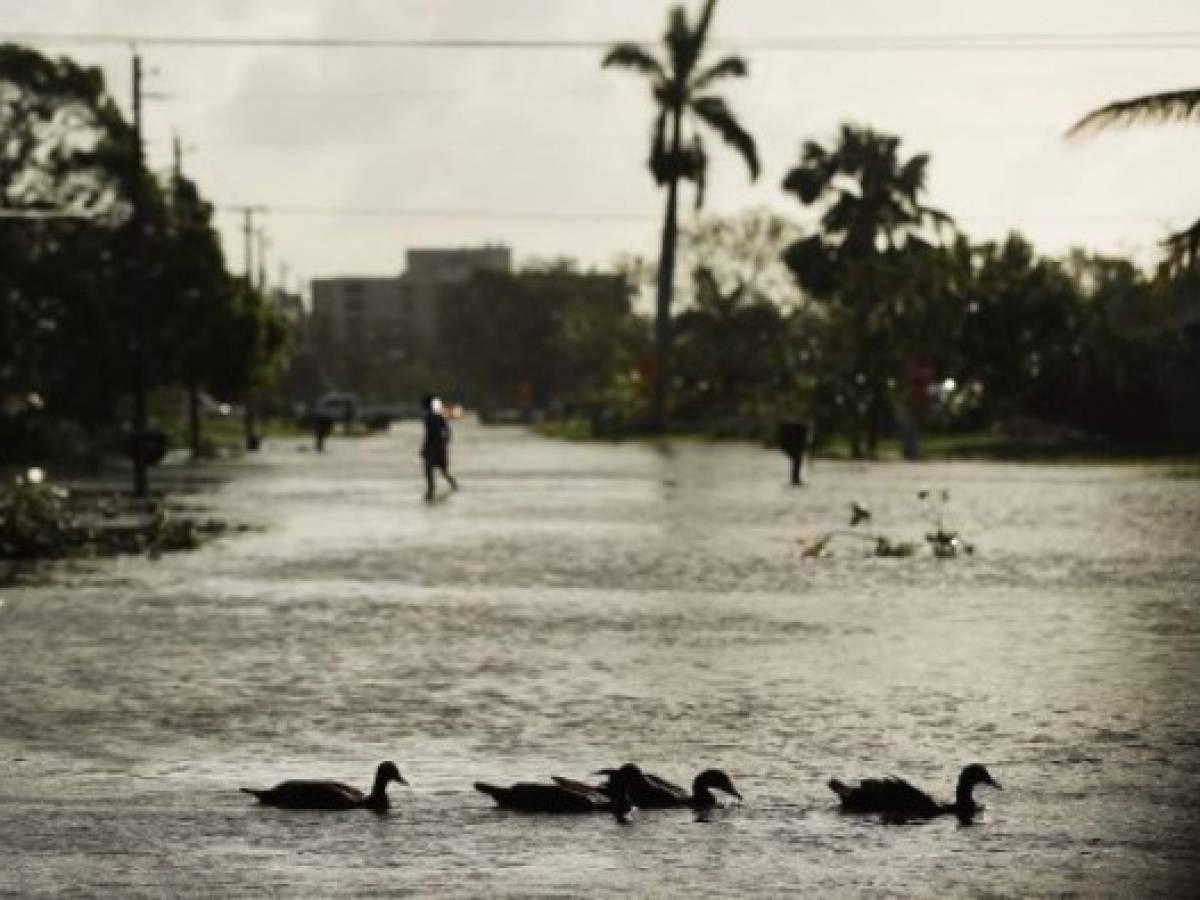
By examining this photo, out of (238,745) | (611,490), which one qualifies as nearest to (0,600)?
(238,745)

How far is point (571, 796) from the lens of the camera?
10766mm

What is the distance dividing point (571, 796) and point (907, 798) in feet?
4.54

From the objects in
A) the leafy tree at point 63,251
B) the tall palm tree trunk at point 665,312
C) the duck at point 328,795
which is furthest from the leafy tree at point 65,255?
the duck at point 328,795

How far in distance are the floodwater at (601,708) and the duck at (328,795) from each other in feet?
0.22

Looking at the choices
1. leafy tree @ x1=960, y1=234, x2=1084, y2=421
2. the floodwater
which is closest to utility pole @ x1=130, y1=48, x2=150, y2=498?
the floodwater

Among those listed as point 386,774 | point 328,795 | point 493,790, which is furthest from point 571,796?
point 328,795

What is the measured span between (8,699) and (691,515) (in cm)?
2141

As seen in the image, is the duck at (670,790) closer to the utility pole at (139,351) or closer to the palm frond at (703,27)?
the utility pole at (139,351)

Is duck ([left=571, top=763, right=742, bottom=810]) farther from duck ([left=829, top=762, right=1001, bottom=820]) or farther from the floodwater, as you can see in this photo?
duck ([left=829, top=762, right=1001, bottom=820])

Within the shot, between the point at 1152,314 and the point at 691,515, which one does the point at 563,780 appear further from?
the point at 1152,314

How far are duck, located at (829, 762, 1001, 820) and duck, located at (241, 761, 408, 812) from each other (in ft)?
6.14

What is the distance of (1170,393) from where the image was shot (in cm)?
6906

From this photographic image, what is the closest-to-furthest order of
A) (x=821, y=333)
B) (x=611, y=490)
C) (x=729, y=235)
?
(x=611, y=490), (x=821, y=333), (x=729, y=235)

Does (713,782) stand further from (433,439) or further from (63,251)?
(63,251)
